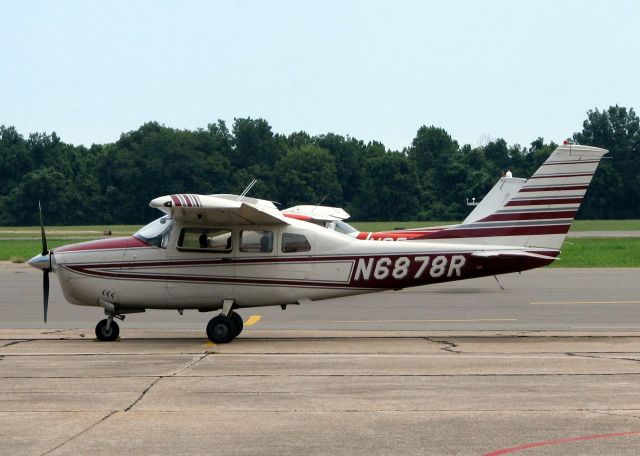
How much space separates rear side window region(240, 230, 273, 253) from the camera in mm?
15000

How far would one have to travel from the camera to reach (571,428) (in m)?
8.32

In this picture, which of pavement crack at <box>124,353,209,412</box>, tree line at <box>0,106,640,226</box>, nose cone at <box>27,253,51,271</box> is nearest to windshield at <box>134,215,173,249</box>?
nose cone at <box>27,253,51,271</box>

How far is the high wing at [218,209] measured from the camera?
1362 centimetres

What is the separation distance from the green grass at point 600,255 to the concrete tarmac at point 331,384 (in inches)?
642

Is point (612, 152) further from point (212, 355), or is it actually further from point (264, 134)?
point (212, 355)

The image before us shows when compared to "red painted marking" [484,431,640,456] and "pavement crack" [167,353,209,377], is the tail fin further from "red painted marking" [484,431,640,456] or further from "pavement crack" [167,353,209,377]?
"red painted marking" [484,431,640,456]

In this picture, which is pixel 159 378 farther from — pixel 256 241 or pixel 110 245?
pixel 110 245

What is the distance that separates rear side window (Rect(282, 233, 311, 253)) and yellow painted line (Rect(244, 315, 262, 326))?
3.10 metres

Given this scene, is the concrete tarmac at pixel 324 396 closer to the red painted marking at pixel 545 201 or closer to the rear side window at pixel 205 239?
the rear side window at pixel 205 239

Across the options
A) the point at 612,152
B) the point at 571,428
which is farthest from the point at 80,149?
the point at 571,428

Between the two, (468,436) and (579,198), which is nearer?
(468,436)

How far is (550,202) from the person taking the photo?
596 inches

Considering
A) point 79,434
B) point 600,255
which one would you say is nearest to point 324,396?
point 79,434

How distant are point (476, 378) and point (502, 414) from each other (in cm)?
206
